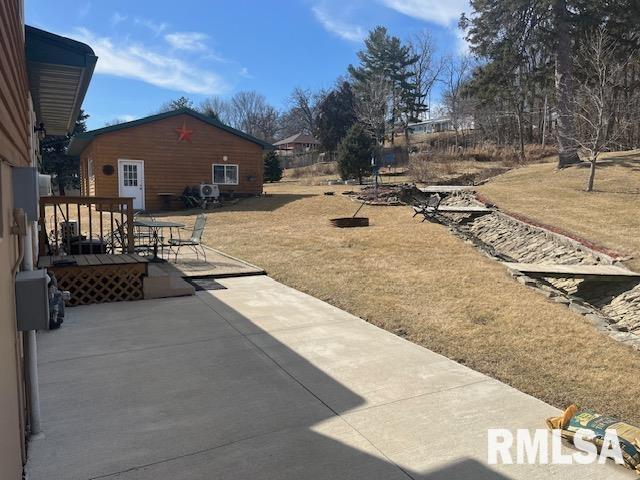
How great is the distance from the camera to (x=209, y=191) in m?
20.1

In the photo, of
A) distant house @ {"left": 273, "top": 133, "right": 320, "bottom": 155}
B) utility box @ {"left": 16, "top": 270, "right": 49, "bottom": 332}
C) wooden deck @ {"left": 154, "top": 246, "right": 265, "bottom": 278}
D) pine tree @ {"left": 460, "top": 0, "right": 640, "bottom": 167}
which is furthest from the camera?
distant house @ {"left": 273, "top": 133, "right": 320, "bottom": 155}

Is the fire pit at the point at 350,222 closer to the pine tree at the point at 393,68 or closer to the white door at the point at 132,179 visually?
the white door at the point at 132,179

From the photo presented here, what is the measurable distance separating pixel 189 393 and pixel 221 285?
382cm

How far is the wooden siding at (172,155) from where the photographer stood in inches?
743

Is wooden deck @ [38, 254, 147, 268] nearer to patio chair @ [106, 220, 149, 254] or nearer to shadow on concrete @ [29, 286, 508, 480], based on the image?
patio chair @ [106, 220, 149, 254]

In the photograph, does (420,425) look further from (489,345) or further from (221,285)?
(221,285)

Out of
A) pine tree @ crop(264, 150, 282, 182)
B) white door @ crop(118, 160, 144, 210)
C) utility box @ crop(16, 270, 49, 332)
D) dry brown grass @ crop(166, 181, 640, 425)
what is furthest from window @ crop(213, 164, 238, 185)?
utility box @ crop(16, 270, 49, 332)

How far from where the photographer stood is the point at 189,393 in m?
3.46

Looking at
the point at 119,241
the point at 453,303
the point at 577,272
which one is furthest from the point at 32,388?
the point at 577,272

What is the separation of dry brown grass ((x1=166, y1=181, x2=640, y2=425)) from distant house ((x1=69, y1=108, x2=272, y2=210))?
833 centimetres

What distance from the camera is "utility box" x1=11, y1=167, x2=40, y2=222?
269 centimetres

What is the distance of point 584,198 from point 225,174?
1474 centimetres

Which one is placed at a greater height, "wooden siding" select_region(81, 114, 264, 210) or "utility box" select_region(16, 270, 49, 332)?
"wooden siding" select_region(81, 114, 264, 210)

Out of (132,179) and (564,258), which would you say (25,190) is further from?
(132,179)
